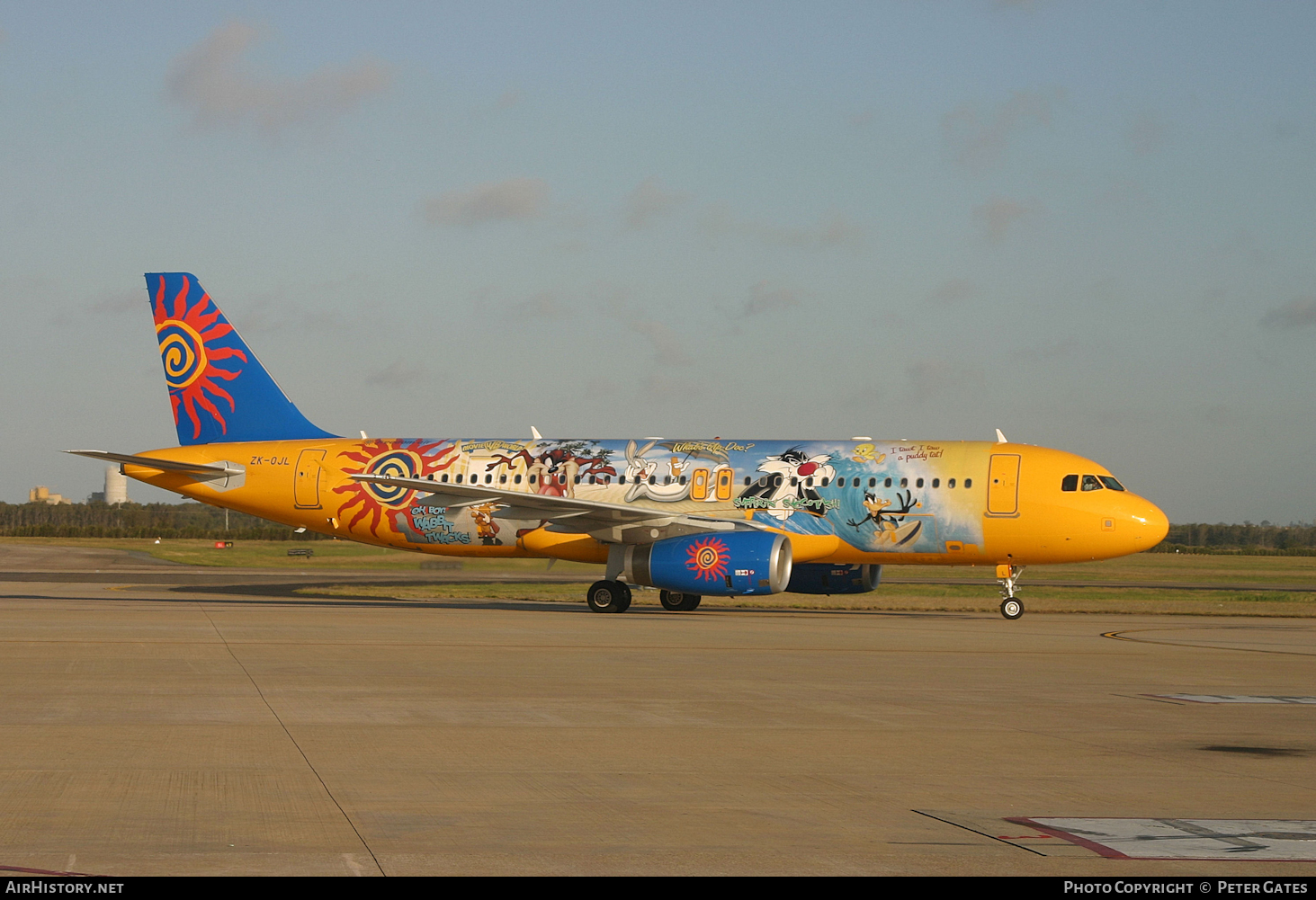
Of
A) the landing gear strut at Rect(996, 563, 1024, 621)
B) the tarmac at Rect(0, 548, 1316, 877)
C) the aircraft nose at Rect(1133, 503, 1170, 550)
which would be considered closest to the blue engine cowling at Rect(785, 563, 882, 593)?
the landing gear strut at Rect(996, 563, 1024, 621)

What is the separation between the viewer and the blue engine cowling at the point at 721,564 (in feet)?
89.8

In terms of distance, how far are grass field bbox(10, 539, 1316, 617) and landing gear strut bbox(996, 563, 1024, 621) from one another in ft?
14.1

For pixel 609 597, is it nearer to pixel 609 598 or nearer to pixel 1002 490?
pixel 609 598

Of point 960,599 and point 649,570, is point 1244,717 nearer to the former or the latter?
point 649,570

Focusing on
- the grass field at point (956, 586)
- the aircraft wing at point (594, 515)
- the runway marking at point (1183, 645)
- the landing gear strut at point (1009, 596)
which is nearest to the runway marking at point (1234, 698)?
the runway marking at point (1183, 645)

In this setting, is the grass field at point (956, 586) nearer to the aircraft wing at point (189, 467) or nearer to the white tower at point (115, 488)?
the aircraft wing at point (189, 467)

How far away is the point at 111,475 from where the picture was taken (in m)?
159

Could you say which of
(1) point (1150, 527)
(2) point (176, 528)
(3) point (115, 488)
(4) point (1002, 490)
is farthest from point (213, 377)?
(3) point (115, 488)

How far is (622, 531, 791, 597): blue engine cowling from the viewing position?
27.4 m

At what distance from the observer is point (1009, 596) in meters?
29.2

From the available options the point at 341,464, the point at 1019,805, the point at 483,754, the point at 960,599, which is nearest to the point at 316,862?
the point at 483,754

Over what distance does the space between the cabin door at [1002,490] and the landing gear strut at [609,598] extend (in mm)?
8364

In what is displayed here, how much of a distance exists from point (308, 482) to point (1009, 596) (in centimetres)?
1733

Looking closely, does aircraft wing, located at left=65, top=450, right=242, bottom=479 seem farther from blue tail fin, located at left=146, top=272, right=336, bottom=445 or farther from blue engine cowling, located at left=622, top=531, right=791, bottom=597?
blue engine cowling, located at left=622, top=531, right=791, bottom=597
